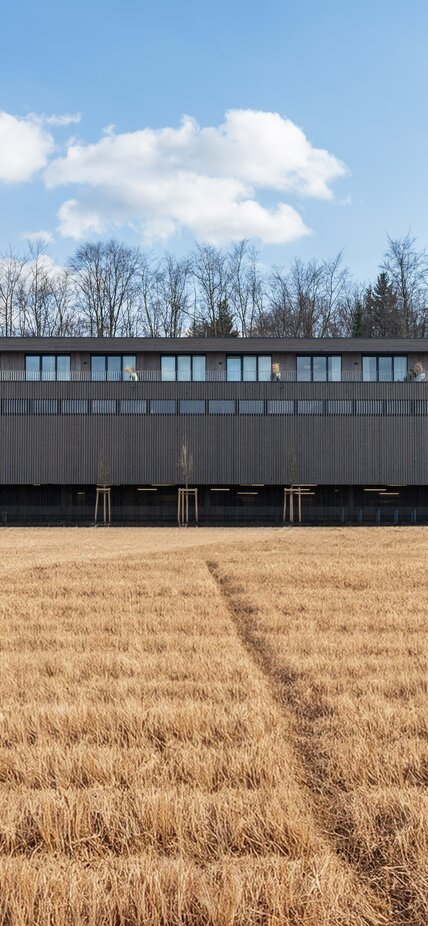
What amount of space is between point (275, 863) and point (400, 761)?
140cm

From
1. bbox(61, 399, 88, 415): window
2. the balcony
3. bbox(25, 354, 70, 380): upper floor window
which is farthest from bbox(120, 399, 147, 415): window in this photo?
bbox(25, 354, 70, 380): upper floor window

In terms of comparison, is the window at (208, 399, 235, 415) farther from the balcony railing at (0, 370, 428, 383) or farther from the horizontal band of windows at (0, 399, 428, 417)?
the balcony railing at (0, 370, 428, 383)

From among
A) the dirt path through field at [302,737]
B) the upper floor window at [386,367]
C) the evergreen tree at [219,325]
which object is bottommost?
the dirt path through field at [302,737]

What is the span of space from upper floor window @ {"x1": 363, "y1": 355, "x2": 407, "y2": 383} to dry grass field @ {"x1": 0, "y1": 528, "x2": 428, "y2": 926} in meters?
29.4

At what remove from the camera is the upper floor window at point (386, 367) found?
121ft

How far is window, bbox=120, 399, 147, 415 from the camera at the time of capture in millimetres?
35000

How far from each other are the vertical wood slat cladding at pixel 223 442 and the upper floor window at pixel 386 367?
213 centimetres

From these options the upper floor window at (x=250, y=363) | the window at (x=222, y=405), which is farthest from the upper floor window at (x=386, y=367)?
the window at (x=222, y=405)

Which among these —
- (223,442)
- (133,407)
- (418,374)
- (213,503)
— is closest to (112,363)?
(133,407)

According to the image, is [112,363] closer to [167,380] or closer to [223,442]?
[167,380]

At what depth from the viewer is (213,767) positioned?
13.2ft

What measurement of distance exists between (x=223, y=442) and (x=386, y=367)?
36.1ft

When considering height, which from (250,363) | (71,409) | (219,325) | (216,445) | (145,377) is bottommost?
(216,445)

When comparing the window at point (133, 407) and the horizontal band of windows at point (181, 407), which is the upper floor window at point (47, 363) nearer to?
the horizontal band of windows at point (181, 407)
